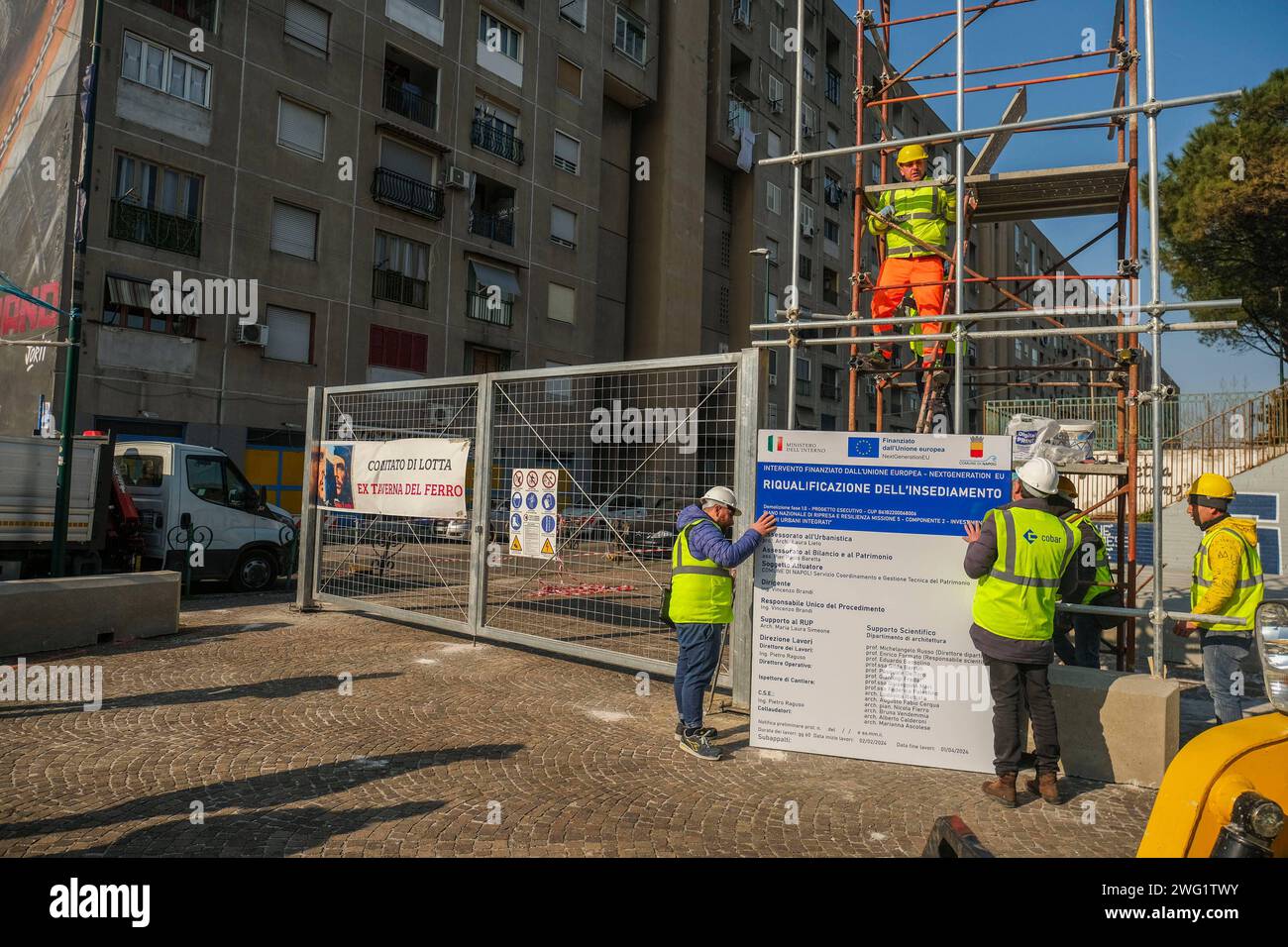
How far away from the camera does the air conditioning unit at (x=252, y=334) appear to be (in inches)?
785

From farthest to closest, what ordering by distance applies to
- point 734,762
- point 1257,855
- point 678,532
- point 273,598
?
point 273,598 → point 678,532 → point 734,762 → point 1257,855

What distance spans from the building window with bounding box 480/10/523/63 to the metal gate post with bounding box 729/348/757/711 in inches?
981

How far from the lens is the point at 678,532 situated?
5469 mm

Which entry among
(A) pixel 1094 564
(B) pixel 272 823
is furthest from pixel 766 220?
(B) pixel 272 823

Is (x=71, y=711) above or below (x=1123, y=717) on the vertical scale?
below

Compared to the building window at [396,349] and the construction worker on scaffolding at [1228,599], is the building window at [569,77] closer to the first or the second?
the building window at [396,349]

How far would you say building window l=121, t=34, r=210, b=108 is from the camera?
1814 centimetres

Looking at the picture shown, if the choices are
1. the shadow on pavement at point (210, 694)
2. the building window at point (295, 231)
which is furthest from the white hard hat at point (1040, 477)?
the building window at point (295, 231)

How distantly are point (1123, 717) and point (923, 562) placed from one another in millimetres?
1432

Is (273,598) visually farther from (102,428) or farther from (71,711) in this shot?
(102,428)

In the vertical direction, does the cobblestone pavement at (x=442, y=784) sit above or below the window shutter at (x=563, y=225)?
below

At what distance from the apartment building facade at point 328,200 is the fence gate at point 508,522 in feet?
34.5

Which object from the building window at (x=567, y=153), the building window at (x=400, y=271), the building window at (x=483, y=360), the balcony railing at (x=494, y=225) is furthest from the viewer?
the building window at (x=567, y=153)
